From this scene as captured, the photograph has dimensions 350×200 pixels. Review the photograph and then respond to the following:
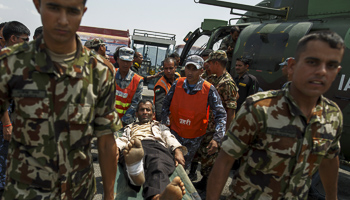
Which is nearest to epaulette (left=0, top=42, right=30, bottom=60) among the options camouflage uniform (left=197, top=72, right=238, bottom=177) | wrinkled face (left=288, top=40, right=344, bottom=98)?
wrinkled face (left=288, top=40, right=344, bottom=98)

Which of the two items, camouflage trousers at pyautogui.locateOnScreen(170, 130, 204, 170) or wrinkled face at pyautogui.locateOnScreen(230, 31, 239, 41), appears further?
wrinkled face at pyautogui.locateOnScreen(230, 31, 239, 41)

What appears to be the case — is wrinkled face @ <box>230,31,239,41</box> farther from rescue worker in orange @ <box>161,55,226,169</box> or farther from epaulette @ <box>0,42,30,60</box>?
epaulette @ <box>0,42,30,60</box>

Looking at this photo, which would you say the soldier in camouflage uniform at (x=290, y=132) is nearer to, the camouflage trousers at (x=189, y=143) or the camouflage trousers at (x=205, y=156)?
the camouflage trousers at (x=189, y=143)

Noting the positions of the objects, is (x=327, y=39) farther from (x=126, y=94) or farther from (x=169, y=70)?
(x=169, y=70)

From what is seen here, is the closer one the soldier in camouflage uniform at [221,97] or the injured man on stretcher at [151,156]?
the injured man on stretcher at [151,156]

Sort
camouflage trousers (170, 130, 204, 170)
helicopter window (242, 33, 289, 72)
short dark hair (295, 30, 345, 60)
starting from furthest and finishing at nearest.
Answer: helicopter window (242, 33, 289, 72), camouflage trousers (170, 130, 204, 170), short dark hair (295, 30, 345, 60)

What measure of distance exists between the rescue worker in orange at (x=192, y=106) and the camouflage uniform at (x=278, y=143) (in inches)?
66.0

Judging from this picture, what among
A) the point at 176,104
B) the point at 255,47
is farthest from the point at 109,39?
the point at 176,104

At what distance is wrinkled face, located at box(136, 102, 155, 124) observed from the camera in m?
3.68

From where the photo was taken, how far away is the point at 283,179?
59.0 inches

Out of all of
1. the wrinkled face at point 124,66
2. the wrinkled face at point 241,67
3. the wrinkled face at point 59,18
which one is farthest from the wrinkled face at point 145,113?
the wrinkled face at point 59,18

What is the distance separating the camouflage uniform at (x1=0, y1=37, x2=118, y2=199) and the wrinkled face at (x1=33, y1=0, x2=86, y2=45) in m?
0.09

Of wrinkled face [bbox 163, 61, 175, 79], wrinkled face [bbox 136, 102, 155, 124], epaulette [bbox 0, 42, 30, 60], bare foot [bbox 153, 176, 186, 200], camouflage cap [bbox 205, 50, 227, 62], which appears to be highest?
epaulette [bbox 0, 42, 30, 60]

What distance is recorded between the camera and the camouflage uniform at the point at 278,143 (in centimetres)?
147
